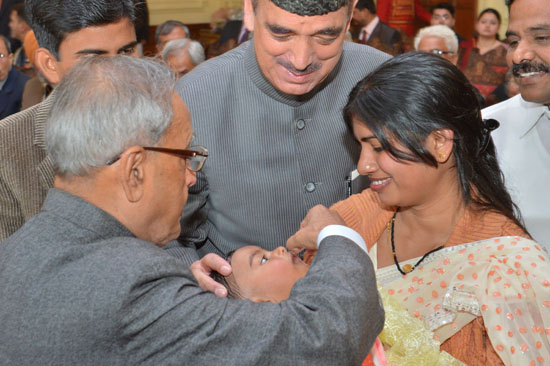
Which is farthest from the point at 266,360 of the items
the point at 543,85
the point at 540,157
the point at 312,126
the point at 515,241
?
the point at 540,157

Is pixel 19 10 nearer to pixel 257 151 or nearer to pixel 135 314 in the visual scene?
pixel 257 151

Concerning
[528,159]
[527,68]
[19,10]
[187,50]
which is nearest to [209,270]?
[527,68]

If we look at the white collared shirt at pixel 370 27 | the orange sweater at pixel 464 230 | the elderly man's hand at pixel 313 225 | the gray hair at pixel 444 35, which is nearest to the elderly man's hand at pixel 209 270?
the elderly man's hand at pixel 313 225

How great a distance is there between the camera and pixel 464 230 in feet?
6.91

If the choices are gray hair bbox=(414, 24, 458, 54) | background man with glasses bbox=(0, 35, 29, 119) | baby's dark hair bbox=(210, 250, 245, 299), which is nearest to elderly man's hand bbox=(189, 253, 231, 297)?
baby's dark hair bbox=(210, 250, 245, 299)

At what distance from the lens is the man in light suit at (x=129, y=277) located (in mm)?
1221

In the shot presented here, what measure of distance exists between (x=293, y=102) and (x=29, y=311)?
1357 millimetres

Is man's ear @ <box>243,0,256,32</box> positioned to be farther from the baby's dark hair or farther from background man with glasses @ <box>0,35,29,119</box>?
background man with glasses @ <box>0,35,29,119</box>

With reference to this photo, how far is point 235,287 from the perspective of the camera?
1996mm

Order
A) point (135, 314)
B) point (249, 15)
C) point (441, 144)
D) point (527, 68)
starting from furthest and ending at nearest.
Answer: point (527, 68) < point (249, 15) < point (441, 144) < point (135, 314)

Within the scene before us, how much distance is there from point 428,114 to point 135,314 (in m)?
1.18

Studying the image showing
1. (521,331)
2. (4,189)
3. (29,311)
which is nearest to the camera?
(29,311)

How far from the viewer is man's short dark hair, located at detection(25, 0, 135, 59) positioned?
7.68ft

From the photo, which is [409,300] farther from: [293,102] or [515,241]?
[293,102]
